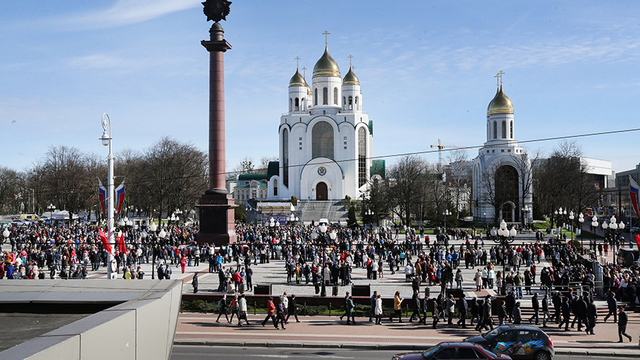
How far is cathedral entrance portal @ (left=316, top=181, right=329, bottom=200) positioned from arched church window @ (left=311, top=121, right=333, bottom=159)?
4.74m

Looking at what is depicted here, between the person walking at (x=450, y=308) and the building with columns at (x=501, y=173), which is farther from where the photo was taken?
the building with columns at (x=501, y=173)

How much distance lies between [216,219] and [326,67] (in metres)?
57.7

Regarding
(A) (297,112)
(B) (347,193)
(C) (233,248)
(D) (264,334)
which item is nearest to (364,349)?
(D) (264,334)

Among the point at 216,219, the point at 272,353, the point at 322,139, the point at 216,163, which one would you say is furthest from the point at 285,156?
the point at 272,353

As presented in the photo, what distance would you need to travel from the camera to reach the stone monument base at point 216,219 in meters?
34.4

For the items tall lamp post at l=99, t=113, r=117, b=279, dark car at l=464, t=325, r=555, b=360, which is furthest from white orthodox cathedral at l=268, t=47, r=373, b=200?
dark car at l=464, t=325, r=555, b=360

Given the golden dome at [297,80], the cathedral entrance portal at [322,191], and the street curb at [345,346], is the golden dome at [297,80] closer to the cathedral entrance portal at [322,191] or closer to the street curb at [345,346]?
the cathedral entrance portal at [322,191]

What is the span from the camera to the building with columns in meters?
63.5

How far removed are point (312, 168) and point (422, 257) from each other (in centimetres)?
5863

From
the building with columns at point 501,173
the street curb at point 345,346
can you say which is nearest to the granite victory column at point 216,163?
the street curb at point 345,346

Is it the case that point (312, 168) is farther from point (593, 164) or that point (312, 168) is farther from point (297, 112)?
point (593, 164)

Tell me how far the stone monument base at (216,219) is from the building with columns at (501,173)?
36.4 meters

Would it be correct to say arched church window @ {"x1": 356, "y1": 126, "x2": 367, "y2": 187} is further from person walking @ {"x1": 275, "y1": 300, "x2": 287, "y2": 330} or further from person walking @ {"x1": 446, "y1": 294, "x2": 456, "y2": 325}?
person walking @ {"x1": 275, "y1": 300, "x2": 287, "y2": 330}

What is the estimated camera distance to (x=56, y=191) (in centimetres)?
6366
